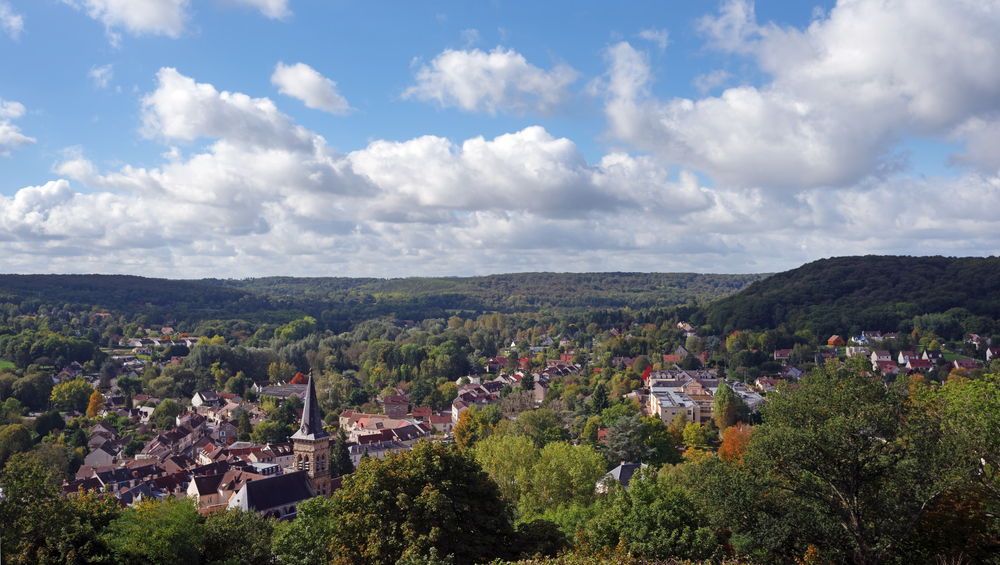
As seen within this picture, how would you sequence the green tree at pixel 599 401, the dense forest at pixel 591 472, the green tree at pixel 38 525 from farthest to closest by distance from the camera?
the green tree at pixel 599 401 < the green tree at pixel 38 525 < the dense forest at pixel 591 472

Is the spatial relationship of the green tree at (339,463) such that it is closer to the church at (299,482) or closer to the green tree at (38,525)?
the church at (299,482)

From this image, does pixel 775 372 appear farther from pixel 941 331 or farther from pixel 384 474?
pixel 384 474

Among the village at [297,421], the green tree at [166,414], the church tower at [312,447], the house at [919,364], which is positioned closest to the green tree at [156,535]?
the village at [297,421]

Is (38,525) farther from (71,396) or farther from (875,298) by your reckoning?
(875,298)

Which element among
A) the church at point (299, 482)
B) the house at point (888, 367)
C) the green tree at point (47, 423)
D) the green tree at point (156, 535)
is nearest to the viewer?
the green tree at point (156, 535)

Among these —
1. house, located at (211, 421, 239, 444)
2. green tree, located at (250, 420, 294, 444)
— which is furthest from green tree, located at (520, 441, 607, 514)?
house, located at (211, 421, 239, 444)

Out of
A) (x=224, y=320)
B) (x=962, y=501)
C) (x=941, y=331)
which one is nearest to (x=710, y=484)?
(x=962, y=501)
